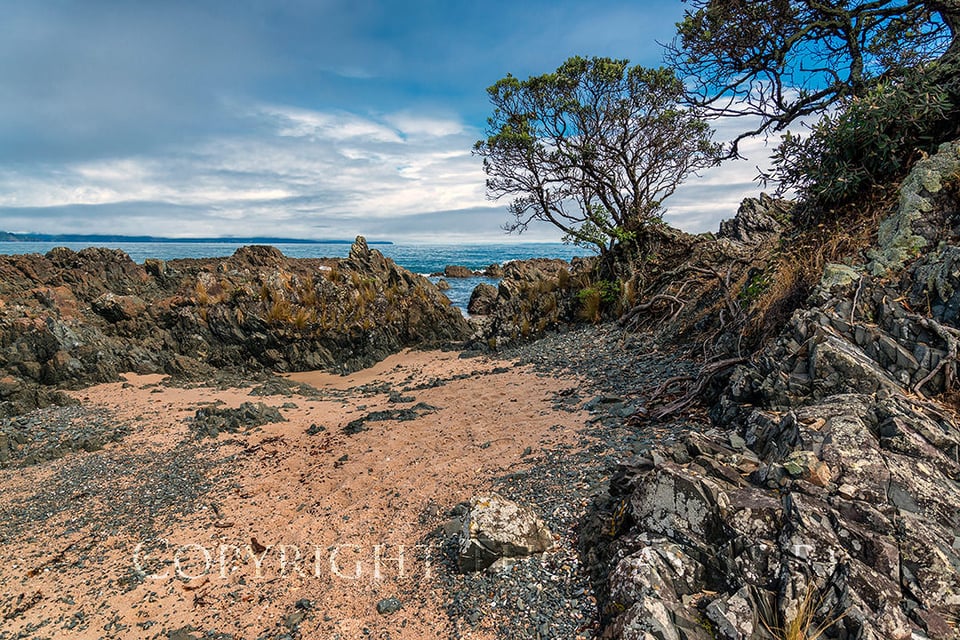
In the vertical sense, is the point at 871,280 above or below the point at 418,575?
above

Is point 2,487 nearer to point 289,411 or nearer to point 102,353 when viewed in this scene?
point 289,411

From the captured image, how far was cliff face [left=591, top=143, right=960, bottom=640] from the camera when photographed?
188cm

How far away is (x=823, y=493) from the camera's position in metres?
2.23

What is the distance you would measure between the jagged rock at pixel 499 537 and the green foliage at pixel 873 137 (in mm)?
4659

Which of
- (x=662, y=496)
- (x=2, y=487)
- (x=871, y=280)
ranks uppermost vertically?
(x=871, y=280)

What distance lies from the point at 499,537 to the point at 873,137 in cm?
516

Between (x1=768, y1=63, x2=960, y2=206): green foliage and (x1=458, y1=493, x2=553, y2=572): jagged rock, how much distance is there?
183 inches

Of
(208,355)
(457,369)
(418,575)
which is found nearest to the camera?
(418,575)

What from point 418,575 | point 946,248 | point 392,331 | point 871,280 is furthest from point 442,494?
point 392,331

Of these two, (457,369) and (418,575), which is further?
(457,369)

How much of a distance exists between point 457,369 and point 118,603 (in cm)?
751

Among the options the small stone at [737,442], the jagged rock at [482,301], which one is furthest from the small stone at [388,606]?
the jagged rock at [482,301]

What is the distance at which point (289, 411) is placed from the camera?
7.68m

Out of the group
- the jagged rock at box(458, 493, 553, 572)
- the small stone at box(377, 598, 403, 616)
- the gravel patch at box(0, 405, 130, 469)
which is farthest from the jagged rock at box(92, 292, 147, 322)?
the jagged rock at box(458, 493, 553, 572)
